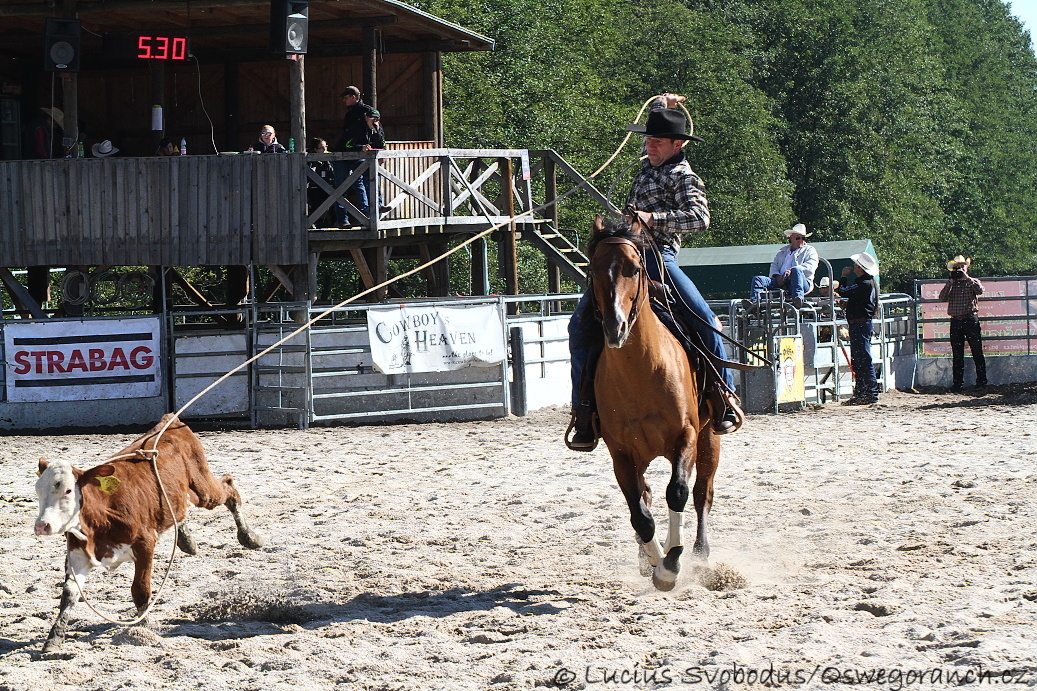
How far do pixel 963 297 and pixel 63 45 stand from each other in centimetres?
1515

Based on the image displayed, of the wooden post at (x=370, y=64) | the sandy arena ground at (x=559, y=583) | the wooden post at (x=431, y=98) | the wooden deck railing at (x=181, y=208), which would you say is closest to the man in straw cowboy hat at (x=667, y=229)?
the sandy arena ground at (x=559, y=583)

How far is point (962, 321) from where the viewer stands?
2122 cm

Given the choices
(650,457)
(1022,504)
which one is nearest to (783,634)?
(650,457)

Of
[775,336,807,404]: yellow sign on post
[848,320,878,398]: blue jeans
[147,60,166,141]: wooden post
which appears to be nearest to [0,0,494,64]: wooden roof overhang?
[147,60,166,141]: wooden post

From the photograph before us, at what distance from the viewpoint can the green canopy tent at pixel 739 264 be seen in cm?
3391

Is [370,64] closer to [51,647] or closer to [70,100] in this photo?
[70,100]

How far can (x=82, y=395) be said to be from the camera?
57.0 feet

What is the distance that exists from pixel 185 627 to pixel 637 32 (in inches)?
1562

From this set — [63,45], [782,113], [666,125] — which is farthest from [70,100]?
[782,113]

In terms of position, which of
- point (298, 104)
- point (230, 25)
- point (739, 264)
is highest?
point (230, 25)

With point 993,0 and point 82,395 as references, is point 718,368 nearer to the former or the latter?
point 82,395

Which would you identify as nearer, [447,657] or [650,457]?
[447,657]

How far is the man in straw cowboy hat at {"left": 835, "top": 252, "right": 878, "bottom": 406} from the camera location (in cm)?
1855

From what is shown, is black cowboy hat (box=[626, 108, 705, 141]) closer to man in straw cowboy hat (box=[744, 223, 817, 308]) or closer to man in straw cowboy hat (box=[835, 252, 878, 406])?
man in straw cowboy hat (box=[744, 223, 817, 308])
